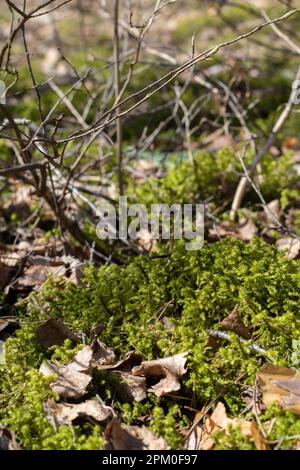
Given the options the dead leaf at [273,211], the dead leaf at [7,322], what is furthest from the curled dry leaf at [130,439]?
the dead leaf at [273,211]

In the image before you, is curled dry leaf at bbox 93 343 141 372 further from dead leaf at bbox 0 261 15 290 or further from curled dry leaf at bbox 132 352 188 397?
dead leaf at bbox 0 261 15 290

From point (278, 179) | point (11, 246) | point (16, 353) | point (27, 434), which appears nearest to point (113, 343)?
point (16, 353)

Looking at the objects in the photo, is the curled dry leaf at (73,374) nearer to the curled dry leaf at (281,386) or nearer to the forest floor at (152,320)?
the forest floor at (152,320)

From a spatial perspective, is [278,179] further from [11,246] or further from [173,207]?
[11,246]

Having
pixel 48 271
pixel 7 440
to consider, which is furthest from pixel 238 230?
pixel 7 440

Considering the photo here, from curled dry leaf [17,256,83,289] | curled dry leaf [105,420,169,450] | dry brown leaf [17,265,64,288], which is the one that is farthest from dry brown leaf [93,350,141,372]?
dry brown leaf [17,265,64,288]
